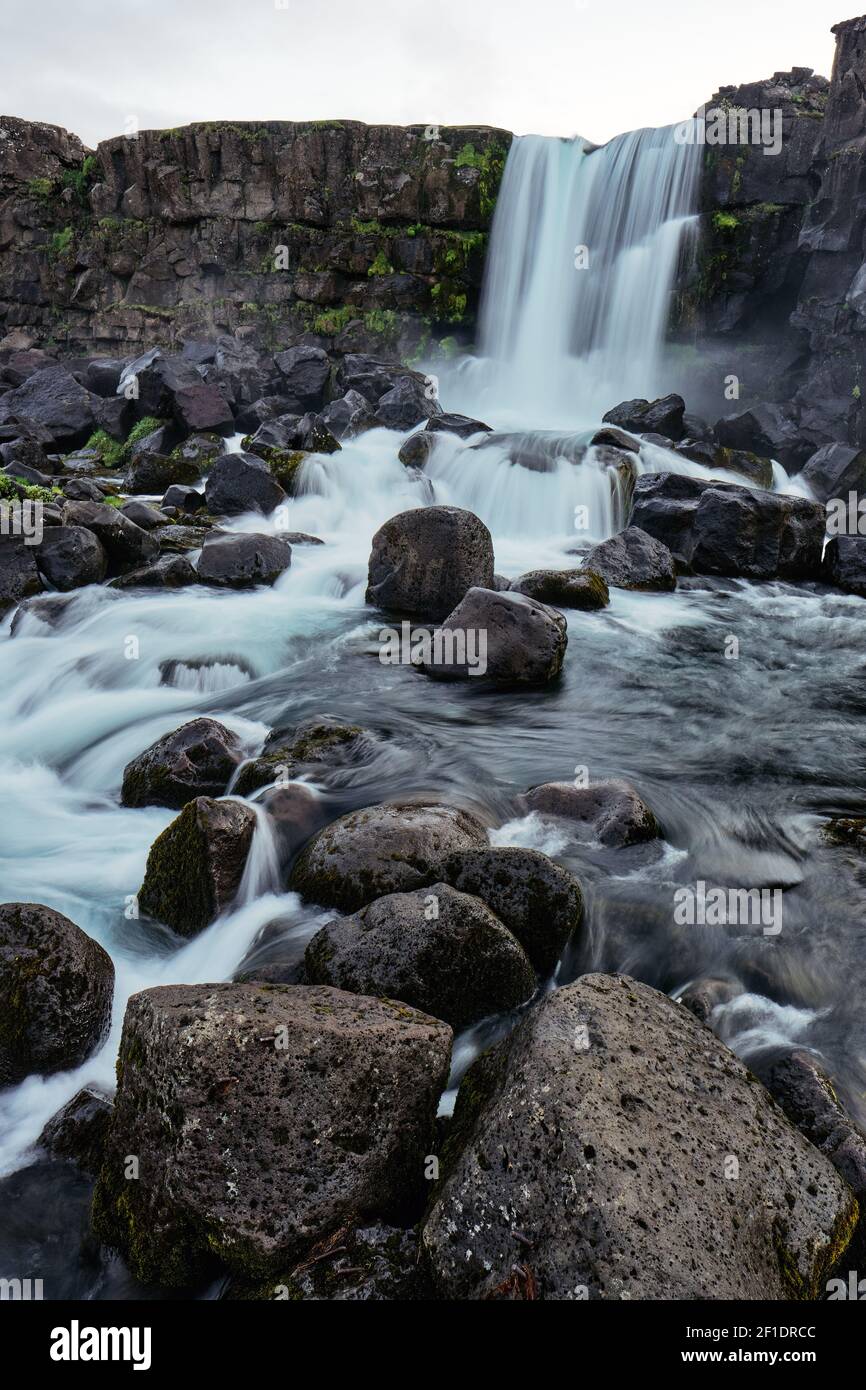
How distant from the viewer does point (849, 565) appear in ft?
40.8

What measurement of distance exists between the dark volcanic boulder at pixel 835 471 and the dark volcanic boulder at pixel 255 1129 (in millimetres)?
15453

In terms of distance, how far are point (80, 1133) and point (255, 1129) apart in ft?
3.73

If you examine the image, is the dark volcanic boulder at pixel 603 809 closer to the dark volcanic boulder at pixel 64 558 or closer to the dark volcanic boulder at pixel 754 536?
the dark volcanic boulder at pixel 64 558

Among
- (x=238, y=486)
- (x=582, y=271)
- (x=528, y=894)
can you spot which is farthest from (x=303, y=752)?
(x=582, y=271)

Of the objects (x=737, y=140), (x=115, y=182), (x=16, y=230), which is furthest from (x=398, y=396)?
(x=16, y=230)

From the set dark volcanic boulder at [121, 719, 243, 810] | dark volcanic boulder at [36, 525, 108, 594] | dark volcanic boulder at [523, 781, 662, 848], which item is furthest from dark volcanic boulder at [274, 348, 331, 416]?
dark volcanic boulder at [523, 781, 662, 848]

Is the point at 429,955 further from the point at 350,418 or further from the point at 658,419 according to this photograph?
the point at 658,419

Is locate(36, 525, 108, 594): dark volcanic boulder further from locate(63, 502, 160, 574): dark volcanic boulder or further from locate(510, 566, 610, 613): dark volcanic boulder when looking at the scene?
locate(510, 566, 610, 613): dark volcanic boulder

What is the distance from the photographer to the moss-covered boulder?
20.6ft

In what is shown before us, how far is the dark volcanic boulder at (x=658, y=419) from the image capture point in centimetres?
1948

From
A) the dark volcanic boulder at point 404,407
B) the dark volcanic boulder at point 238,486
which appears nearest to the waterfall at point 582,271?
the dark volcanic boulder at point 404,407

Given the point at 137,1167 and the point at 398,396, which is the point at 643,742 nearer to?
A: the point at 137,1167

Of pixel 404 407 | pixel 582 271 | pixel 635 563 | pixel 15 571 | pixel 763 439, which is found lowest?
pixel 15 571
